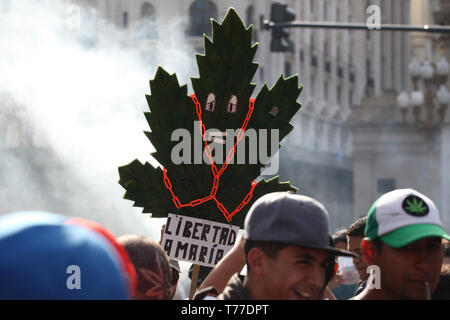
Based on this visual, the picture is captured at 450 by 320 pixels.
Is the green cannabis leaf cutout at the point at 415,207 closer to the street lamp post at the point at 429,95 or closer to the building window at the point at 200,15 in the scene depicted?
the street lamp post at the point at 429,95

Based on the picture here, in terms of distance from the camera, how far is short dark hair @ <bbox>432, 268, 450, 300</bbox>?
13.4 ft

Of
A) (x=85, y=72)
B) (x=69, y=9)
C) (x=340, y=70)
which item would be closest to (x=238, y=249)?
(x=85, y=72)

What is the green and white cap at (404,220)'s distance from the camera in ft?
→ 11.2

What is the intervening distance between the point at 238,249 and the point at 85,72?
1388 inches

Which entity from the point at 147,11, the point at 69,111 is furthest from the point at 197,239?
the point at 147,11

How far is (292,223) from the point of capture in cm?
302

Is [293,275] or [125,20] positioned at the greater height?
[125,20]

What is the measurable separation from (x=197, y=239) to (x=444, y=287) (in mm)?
1316

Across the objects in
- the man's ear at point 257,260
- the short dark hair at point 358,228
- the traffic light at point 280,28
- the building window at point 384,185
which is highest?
the traffic light at point 280,28

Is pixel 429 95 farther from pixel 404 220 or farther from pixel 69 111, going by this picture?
pixel 404 220

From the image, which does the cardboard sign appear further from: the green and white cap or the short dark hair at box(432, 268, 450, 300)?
the green and white cap

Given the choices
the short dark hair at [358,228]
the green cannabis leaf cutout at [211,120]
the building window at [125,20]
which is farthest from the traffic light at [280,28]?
the building window at [125,20]
